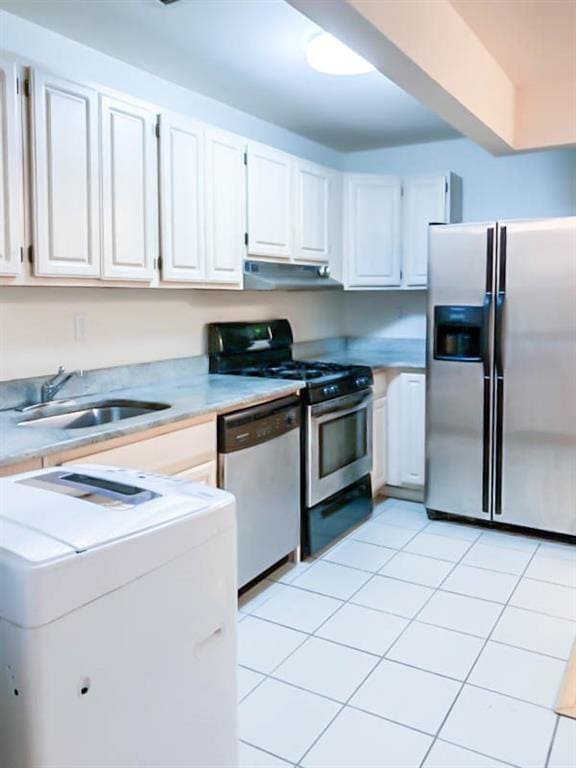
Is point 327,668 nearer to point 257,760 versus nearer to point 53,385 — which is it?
point 257,760

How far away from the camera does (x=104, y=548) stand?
3.77 ft

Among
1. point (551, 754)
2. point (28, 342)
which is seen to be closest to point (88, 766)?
point (551, 754)

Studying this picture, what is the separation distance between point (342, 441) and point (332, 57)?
1887 mm

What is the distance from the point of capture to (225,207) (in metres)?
3.17

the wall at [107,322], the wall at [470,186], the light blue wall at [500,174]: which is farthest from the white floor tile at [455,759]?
the light blue wall at [500,174]

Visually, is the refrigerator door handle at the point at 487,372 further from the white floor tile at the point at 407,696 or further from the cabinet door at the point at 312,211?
the white floor tile at the point at 407,696

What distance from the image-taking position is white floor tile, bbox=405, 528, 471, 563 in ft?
11.0

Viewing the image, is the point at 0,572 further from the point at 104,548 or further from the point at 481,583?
the point at 481,583

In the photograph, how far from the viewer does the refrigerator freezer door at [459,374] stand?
139 inches

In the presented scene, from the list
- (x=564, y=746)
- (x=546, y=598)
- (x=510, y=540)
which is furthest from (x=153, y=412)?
(x=510, y=540)

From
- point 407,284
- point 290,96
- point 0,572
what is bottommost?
point 0,572

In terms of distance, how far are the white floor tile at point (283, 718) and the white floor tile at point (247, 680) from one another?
2 cm

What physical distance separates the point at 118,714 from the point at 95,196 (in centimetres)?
189

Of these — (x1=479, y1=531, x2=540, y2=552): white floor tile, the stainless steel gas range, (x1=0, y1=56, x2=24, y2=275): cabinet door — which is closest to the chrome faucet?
(x1=0, y1=56, x2=24, y2=275): cabinet door
